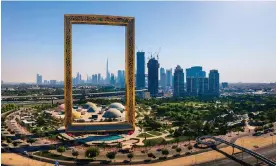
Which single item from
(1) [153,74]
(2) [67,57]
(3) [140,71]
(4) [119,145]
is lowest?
(4) [119,145]

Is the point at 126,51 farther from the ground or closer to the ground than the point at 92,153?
farther from the ground

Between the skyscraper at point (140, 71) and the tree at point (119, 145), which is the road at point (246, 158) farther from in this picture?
the skyscraper at point (140, 71)

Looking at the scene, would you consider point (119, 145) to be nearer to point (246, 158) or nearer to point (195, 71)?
point (246, 158)

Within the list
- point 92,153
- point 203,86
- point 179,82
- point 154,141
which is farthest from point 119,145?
point 203,86

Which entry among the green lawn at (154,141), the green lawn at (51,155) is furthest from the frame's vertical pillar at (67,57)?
the green lawn at (154,141)

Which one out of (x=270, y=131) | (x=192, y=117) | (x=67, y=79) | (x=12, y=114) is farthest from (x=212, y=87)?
(x=67, y=79)

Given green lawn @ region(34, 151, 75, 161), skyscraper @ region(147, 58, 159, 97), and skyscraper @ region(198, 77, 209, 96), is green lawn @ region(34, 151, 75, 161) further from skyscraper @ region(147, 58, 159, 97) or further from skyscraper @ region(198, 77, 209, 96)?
skyscraper @ region(147, 58, 159, 97)

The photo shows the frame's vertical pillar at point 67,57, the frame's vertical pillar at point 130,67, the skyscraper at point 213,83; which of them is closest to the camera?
the frame's vertical pillar at point 67,57

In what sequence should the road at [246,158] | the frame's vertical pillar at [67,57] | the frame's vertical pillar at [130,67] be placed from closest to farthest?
the road at [246,158] < the frame's vertical pillar at [67,57] < the frame's vertical pillar at [130,67]
